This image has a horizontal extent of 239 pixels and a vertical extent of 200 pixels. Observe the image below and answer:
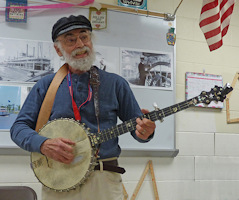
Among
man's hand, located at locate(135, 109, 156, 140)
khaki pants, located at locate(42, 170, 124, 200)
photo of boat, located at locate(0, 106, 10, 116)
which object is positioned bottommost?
khaki pants, located at locate(42, 170, 124, 200)

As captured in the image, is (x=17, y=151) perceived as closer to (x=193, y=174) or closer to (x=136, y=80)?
(x=136, y=80)

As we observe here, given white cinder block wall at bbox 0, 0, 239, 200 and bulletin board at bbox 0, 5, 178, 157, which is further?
white cinder block wall at bbox 0, 0, 239, 200

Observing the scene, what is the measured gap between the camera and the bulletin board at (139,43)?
2.66m

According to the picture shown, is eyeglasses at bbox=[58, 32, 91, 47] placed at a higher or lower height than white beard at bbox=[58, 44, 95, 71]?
higher

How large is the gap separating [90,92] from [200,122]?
1.60 meters

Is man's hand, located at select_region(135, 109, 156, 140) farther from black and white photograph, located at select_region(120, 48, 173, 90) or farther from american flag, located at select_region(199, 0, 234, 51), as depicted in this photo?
american flag, located at select_region(199, 0, 234, 51)

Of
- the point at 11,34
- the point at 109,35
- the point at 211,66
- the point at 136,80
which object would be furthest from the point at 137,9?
the point at 11,34

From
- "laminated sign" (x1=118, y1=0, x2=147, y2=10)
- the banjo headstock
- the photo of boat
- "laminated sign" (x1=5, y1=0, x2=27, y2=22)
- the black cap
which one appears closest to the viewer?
Answer: the banjo headstock

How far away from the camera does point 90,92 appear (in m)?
1.74

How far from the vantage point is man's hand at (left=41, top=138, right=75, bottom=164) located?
1.57m

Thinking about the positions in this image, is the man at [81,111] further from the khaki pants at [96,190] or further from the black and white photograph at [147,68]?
the black and white photograph at [147,68]

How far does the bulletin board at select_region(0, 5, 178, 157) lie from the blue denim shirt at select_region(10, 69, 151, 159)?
954 millimetres

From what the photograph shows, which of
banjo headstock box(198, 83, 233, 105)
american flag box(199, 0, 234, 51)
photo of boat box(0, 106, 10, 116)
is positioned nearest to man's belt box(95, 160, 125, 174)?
banjo headstock box(198, 83, 233, 105)

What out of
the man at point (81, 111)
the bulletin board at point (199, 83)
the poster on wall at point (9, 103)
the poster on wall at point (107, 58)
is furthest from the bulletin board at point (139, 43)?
the man at point (81, 111)
